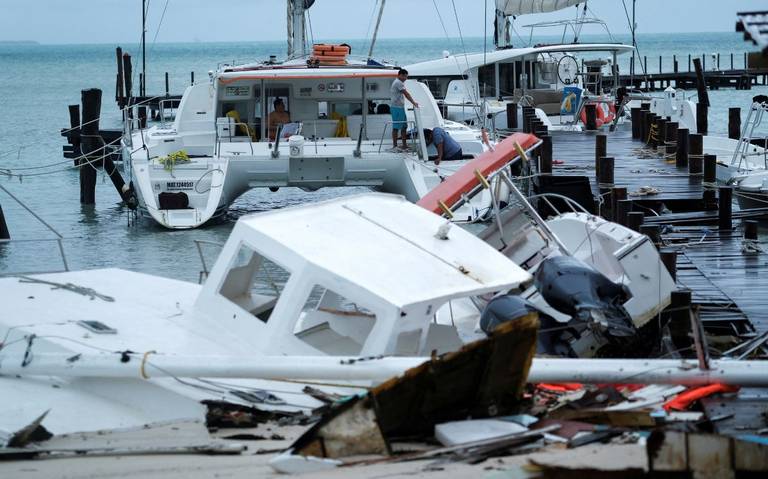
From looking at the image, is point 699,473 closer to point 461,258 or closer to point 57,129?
point 461,258

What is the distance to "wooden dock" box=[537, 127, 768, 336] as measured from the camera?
1212 centimetres

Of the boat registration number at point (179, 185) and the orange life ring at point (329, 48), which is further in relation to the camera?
the orange life ring at point (329, 48)

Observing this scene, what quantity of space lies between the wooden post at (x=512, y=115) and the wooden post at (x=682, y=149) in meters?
8.35

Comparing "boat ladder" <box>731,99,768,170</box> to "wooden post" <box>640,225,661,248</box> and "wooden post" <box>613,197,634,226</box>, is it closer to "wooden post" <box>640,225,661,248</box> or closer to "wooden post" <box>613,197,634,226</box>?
"wooden post" <box>613,197,634,226</box>

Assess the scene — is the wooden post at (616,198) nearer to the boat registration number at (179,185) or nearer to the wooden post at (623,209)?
the wooden post at (623,209)

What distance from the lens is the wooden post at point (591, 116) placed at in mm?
31391

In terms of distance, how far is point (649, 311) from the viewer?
11.1 meters

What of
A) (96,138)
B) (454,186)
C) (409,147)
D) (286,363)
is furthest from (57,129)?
(286,363)

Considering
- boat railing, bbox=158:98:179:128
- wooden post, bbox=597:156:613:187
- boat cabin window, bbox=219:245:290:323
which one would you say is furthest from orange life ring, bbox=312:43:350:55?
boat cabin window, bbox=219:245:290:323

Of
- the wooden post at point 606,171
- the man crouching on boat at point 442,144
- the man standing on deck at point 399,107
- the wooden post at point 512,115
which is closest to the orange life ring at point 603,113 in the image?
the wooden post at point 512,115

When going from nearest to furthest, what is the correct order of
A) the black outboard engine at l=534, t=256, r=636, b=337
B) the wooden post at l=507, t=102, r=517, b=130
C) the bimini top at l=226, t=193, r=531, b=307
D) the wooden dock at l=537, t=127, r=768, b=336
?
the bimini top at l=226, t=193, r=531, b=307, the black outboard engine at l=534, t=256, r=636, b=337, the wooden dock at l=537, t=127, r=768, b=336, the wooden post at l=507, t=102, r=517, b=130

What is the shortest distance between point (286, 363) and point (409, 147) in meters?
14.2

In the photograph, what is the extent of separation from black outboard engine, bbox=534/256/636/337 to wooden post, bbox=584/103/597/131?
21128 millimetres

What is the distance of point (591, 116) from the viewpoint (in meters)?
31.5
